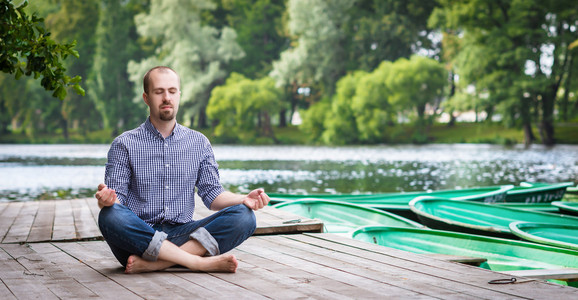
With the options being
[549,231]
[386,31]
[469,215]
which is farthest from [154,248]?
[386,31]

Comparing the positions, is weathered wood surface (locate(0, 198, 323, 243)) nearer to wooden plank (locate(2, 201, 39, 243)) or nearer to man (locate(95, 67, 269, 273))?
wooden plank (locate(2, 201, 39, 243))

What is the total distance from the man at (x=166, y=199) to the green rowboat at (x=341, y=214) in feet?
12.1

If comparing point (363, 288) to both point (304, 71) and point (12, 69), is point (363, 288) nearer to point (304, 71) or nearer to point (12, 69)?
point (12, 69)

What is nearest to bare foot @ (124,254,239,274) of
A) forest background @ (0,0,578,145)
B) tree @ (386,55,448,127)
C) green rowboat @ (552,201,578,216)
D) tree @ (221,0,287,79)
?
green rowboat @ (552,201,578,216)

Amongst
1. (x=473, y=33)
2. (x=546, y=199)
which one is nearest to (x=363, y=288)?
(x=546, y=199)

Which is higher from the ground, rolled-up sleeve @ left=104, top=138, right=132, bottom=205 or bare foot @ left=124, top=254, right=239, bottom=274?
rolled-up sleeve @ left=104, top=138, right=132, bottom=205

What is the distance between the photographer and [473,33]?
117 feet

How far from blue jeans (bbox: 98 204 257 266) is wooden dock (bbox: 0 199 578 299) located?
142 mm

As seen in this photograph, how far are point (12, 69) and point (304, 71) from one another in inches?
1497

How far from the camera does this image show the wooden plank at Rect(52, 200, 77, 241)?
4652 millimetres

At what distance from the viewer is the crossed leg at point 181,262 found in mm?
3230

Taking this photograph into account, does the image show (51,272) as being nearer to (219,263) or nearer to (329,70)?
(219,263)

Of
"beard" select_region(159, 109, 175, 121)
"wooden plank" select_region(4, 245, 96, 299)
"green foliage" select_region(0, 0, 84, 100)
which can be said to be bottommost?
"wooden plank" select_region(4, 245, 96, 299)

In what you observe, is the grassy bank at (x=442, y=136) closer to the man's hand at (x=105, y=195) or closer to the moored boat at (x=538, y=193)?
the moored boat at (x=538, y=193)
